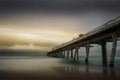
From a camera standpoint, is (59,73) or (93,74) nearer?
(93,74)

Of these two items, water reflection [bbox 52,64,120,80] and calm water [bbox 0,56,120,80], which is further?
water reflection [bbox 52,64,120,80]

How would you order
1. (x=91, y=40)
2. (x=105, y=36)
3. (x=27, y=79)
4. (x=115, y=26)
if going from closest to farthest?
1. (x=27, y=79)
2. (x=115, y=26)
3. (x=105, y=36)
4. (x=91, y=40)

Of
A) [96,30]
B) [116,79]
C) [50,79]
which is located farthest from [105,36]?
[50,79]

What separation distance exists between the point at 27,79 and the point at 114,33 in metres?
14.9

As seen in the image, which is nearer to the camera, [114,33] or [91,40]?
[114,33]

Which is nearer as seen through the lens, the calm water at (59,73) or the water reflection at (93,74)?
the calm water at (59,73)

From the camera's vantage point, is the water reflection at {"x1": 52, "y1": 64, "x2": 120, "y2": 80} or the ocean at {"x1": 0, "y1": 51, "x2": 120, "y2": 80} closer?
the ocean at {"x1": 0, "y1": 51, "x2": 120, "y2": 80}

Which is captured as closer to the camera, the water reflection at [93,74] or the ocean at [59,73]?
the ocean at [59,73]

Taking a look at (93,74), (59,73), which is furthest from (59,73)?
(93,74)

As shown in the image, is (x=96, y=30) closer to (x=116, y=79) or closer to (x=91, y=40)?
(x=91, y=40)

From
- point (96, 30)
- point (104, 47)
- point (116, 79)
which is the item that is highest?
point (96, 30)

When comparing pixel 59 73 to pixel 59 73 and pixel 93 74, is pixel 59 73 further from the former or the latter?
pixel 93 74

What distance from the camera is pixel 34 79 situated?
12.5 metres

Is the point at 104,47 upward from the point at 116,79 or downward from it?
upward
